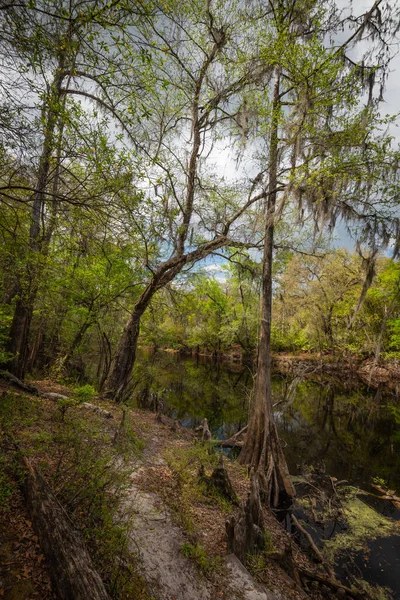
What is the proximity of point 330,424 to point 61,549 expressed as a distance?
48.7 feet

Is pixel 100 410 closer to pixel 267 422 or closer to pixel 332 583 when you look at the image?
pixel 267 422

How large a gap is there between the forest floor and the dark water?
1.72 meters

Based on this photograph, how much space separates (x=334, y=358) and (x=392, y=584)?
24.9 metres

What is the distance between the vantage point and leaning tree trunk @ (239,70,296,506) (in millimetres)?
6379

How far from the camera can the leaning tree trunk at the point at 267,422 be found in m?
6.38

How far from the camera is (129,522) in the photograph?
3.32 m

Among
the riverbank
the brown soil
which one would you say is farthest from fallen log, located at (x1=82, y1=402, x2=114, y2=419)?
the riverbank

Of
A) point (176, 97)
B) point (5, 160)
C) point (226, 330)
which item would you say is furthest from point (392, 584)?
point (226, 330)

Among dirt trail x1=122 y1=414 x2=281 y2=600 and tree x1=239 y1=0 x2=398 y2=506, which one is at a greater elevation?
tree x1=239 y1=0 x2=398 y2=506

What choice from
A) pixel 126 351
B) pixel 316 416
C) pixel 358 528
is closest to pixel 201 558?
pixel 358 528

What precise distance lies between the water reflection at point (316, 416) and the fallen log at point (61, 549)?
6.56 metres

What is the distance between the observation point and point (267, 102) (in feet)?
23.7

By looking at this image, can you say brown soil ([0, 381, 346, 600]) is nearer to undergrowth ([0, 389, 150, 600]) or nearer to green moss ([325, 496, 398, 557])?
undergrowth ([0, 389, 150, 600])

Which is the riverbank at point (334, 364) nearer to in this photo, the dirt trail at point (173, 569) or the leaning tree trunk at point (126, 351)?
the leaning tree trunk at point (126, 351)
